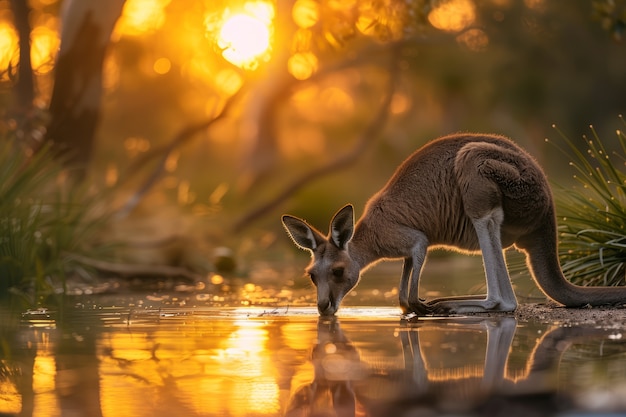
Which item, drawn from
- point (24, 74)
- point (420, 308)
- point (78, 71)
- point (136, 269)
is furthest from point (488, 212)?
point (24, 74)

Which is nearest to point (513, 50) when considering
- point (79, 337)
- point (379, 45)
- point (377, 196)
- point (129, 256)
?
point (379, 45)

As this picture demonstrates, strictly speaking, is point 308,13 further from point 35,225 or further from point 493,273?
point 493,273

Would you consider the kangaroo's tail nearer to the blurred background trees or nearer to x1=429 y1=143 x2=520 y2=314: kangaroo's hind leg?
x1=429 y1=143 x2=520 y2=314: kangaroo's hind leg

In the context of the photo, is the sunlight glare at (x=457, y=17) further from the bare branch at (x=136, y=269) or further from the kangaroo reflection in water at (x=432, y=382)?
the kangaroo reflection in water at (x=432, y=382)

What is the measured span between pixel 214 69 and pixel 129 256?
24.1 metres

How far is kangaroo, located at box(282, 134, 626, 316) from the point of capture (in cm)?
787

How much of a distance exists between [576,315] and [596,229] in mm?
1559

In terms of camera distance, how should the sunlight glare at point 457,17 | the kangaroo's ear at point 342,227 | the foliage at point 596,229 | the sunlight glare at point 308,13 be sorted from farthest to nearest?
the sunlight glare at point 457,17
the sunlight glare at point 308,13
the foliage at point 596,229
the kangaroo's ear at point 342,227

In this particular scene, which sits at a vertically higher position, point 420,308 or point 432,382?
point 420,308

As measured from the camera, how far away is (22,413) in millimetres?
4398

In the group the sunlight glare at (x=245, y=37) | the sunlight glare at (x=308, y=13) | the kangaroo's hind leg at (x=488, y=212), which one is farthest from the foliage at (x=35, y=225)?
the kangaroo's hind leg at (x=488, y=212)

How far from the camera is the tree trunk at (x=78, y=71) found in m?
13.3

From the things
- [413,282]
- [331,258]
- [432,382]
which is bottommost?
[432,382]

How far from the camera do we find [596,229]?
9.01 metres
